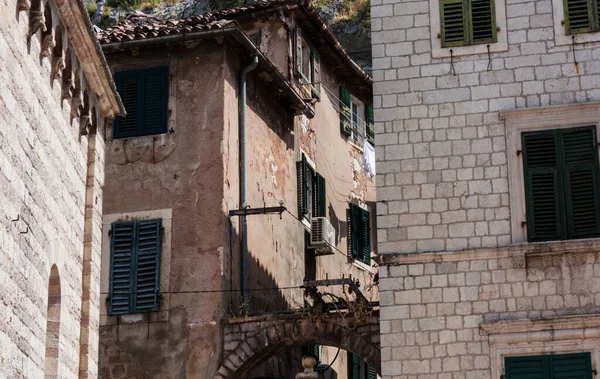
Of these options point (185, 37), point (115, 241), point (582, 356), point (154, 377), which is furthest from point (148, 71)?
point (582, 356)

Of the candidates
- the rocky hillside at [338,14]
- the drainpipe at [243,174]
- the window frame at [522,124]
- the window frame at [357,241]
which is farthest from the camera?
the rocky hillside at [338,14]

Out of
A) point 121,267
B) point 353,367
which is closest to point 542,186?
point 121,267

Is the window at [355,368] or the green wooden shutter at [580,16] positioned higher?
the green wooden shutter at [580,16]

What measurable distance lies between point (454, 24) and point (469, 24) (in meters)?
0.22

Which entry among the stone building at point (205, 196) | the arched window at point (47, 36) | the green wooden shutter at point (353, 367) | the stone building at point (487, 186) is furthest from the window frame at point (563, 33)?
the green wooden shutter at point (353, 367)

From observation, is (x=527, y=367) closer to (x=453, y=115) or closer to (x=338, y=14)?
(x=453, y=115)

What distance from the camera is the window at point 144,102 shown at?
23.2m

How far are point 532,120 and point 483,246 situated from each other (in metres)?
1.93

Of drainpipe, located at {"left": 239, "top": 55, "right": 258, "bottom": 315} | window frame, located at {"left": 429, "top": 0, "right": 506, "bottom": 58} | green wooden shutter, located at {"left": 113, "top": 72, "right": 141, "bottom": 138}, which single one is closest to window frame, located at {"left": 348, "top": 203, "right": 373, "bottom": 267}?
drainpipe, located at {"left": 239, "top": 55, "right": 258, "bottom": 315}

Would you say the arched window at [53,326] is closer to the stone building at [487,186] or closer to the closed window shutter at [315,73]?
the stone building at [487,186]

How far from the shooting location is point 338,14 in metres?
41.0

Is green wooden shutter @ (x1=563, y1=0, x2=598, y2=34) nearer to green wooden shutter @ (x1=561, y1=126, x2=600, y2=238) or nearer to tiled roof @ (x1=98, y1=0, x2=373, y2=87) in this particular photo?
green wooden shutter @ (x1=561, y1=126, x2=600, y2=238)

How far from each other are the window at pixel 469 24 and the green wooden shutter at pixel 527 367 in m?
4.64

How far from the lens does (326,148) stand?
28078mm
